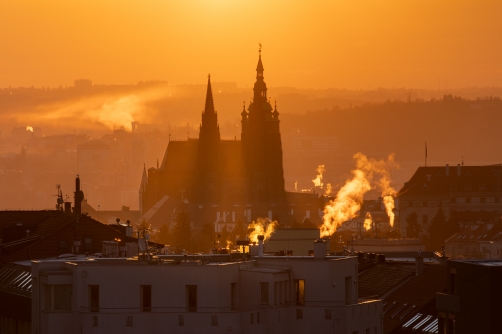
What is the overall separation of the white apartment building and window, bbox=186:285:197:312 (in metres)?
0.03

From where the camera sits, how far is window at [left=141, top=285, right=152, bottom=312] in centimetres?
6794

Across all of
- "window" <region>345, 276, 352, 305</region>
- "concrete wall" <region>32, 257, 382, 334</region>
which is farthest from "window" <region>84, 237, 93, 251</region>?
"window" <region>345, 276, 352, 305</region>

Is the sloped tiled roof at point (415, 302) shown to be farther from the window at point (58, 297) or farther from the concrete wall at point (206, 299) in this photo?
the window at point (58, 297)

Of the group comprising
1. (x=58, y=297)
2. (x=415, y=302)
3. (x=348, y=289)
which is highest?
(x=348, y=289)

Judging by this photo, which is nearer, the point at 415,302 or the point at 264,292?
the point at 264,292

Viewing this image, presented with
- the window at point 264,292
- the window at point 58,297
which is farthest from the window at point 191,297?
the window at point 58,297

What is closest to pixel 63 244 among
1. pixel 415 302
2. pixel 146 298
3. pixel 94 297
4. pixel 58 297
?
pixel 415 302

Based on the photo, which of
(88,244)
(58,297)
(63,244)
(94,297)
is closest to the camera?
(94,297)

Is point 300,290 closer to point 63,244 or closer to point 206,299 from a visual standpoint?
point 206,299

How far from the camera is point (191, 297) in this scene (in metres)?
67.6

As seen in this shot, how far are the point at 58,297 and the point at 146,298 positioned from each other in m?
3.30

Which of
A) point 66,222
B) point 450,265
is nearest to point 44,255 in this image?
point 66,222

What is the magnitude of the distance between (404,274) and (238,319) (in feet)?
85.0

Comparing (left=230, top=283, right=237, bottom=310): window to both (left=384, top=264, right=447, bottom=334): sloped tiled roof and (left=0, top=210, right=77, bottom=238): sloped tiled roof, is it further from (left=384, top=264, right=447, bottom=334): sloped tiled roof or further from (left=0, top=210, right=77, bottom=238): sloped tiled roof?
(left=0, top=210, right=77, bottom=238): sloped tiled roof
